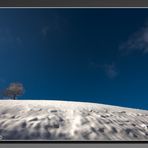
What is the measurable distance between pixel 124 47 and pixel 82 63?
493 mm

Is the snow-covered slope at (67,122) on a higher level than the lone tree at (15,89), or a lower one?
lower

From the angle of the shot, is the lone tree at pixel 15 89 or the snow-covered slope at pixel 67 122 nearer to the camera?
the snow-covered slope at pixel 67 122

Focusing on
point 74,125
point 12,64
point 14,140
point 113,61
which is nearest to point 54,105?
point 74,125

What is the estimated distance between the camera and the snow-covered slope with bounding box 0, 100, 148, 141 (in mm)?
1976

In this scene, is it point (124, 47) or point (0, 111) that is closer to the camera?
point (0, 111)

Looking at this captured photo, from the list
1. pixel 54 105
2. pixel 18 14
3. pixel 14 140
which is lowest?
pixel 14 140

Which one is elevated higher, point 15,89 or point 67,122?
point 15,89

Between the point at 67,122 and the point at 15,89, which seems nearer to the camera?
the point at 67,122

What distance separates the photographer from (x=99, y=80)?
3.37 meters

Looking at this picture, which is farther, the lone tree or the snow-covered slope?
the lone tree

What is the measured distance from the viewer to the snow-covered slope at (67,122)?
1.98m

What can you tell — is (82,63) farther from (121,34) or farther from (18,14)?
(18,14)

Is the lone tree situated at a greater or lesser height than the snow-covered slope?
greater

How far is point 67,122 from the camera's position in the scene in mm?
2127
